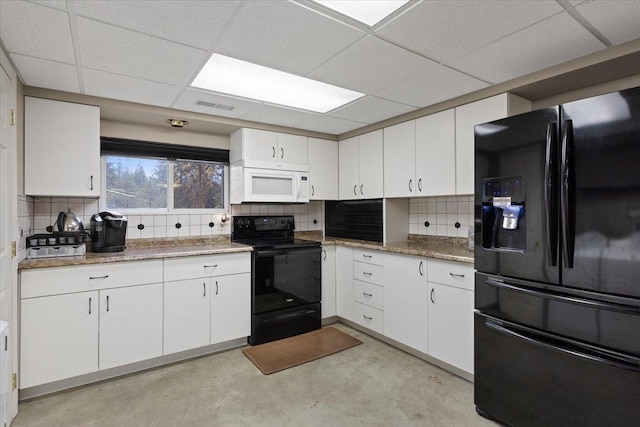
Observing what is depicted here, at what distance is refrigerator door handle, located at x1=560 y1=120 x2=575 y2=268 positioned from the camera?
1.64m

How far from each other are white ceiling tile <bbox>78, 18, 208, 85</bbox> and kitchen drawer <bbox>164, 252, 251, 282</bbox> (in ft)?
4.72

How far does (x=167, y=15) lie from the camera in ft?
5.13

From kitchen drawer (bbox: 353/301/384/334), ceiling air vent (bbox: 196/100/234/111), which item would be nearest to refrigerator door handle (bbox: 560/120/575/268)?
kitchen drawer (bbox: 353/301/384/334)

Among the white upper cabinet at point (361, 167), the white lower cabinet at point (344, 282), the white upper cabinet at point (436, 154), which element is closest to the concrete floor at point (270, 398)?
the white lower cabinet at point (344, 282)

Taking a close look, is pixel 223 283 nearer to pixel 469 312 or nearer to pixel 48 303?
pixel 48 303

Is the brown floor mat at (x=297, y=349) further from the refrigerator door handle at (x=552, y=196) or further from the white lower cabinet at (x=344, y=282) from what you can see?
the refrigerator door handle at (x=552, y=196)

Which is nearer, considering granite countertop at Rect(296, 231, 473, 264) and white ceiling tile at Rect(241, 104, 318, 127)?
granite countertop at Rect(296, 231, 473, 264)

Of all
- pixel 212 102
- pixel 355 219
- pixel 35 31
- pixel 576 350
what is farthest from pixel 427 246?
pixel 35 31

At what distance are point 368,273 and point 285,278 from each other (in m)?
0.84

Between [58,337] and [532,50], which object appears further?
[58,337]

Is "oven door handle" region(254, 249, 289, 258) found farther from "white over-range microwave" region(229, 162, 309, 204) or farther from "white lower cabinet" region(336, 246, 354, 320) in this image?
"white lower cabinet" region(336, 246, 354, 320)

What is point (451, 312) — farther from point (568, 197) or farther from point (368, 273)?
point (568, 197)

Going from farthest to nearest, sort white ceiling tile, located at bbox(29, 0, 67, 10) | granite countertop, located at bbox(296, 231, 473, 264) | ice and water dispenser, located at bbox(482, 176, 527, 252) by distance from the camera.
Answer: granite countertop, located at bbox(296, 231, 473, 264)
ice and water dispenser, located at bbox(482, 176, 527, 252)
white ceiling tile, located at bbox(29, 0, 67, 10)

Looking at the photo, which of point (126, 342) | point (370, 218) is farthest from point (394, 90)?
point (126, 342)
